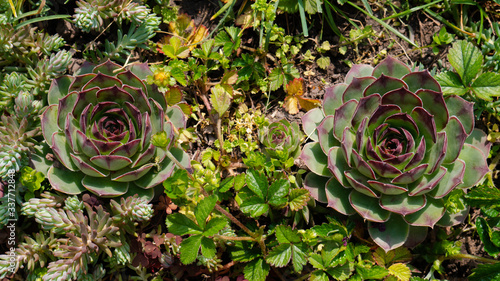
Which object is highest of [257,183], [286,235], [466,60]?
[466,60]

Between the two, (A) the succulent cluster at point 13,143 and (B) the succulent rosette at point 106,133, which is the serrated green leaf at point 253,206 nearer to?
(B) the succulent rosette at point 106,133

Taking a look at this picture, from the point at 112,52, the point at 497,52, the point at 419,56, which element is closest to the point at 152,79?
the point at 112,52

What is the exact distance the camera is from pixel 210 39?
2.96 m

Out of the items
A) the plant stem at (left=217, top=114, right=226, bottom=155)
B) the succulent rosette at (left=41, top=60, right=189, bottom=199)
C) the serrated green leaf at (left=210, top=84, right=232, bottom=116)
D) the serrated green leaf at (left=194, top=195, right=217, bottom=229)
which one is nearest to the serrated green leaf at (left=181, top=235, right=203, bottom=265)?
the serrated green leaf at (left=194, top=195, right=217, bottom=229)


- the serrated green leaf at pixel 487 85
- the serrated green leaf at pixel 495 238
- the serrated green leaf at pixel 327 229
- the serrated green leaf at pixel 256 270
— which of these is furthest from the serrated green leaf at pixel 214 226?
the serrated green leaf at pixel 487 85

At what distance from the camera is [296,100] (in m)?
2.95

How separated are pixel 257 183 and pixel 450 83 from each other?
1.44 m

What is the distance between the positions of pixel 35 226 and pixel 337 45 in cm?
242

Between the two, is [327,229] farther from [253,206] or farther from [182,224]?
[182,224]

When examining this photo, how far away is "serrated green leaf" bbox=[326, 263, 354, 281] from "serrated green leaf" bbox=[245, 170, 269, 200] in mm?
611

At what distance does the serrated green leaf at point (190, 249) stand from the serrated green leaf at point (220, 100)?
3.17ft

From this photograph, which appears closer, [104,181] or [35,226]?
[104,181]

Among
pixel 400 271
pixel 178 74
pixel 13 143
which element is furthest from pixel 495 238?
pixel 13 143

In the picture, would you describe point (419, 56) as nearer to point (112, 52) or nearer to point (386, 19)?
point (386, 19)
